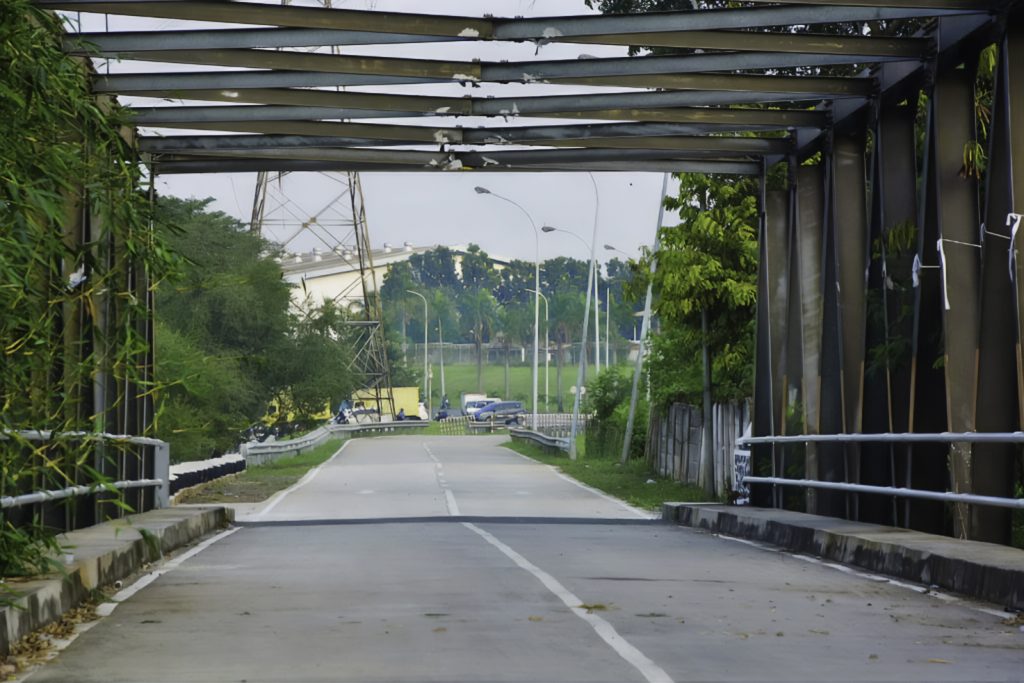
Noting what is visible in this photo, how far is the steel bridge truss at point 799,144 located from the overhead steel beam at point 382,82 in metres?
0.03

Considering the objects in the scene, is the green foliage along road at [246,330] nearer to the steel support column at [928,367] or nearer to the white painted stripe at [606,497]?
the white painted stripe at [606,497]

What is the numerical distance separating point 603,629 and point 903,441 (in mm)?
6375

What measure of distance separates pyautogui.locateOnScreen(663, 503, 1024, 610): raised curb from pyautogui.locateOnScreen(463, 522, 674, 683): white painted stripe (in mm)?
2830

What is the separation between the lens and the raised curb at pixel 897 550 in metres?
11.8

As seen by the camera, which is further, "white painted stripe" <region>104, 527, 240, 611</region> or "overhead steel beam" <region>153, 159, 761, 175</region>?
"overhead steel beam" <region>153, 159, 761, 175</region>

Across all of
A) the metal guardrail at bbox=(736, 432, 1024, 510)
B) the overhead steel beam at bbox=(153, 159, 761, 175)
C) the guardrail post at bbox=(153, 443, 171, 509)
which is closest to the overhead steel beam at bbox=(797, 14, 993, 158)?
the overhead steel beam at bbox=(153, 159, 761, 175)

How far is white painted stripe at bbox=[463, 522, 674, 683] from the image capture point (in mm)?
8203

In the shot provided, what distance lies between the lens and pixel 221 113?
19656 mm

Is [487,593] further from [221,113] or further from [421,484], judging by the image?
[421,484]

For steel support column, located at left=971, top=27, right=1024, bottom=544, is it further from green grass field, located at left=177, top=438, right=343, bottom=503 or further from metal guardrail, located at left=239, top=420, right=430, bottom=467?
metal guardrail, located at left=239, top=420, right=430, bottom=467

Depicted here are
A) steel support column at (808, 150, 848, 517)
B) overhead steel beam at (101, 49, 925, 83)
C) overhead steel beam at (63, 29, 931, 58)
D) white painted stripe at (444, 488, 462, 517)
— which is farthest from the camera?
white painted stripe at (444, 488, 462, 517)

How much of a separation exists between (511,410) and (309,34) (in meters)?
113

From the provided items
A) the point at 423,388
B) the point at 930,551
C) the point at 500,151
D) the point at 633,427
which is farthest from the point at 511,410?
the point at 930,551

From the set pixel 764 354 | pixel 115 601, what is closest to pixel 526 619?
pixel 115 601
